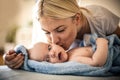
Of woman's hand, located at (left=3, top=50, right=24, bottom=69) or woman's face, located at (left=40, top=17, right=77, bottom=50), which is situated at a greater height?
woman's face, located at (left=40, top=17, right=77, bottom=50)

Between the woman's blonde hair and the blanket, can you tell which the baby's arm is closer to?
the blanket

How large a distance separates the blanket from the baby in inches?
0.9

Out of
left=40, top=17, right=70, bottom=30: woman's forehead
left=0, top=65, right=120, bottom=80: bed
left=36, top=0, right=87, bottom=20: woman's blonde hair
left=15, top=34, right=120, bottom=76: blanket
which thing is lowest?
left=0, top=65, right=120, bottom=80: bed

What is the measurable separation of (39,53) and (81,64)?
18 centimetres

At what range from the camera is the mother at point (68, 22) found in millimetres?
926

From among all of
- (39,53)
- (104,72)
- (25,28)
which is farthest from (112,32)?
(25,28)

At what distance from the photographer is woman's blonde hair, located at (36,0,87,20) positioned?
92 cm

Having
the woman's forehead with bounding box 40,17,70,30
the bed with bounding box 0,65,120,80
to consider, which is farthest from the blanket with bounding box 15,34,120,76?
the woman's forehead with bounding box 40,17,70,30

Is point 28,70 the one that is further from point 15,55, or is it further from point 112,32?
point 112,32

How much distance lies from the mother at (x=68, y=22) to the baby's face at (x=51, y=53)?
1.5 inches

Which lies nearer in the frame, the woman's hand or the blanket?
the blanket

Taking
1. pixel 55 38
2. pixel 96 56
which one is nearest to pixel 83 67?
pixel 96 56

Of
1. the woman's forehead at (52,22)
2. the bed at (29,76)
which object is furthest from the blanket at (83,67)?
the woman's forehead at (52,22)

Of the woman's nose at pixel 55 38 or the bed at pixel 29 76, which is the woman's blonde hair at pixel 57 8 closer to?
the woman's nose at pixel 55 38
